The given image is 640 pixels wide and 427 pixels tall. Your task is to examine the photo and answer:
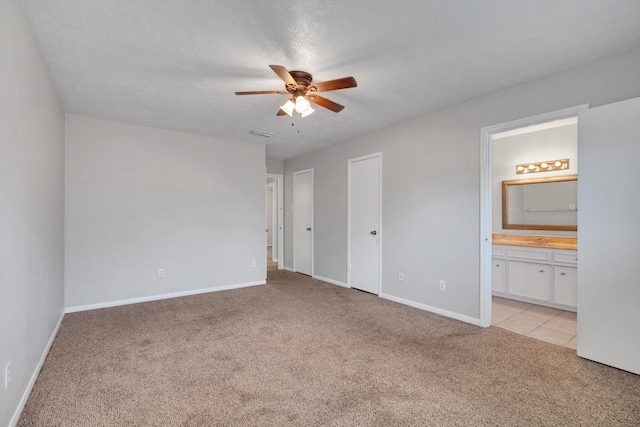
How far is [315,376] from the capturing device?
2168 millimetres

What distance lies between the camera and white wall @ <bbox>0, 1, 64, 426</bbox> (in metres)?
1.56

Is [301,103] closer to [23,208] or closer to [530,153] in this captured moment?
[23,208]

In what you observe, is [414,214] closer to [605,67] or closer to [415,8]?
[605,67]

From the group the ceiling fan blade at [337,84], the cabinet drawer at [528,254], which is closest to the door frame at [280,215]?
the ceiling fan blade at [337,84]

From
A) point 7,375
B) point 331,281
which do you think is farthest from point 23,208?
point 331,281

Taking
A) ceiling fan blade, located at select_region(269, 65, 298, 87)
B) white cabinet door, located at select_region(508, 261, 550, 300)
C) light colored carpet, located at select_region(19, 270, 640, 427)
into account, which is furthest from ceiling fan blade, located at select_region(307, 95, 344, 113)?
white cabinet door, located at select_region(508, 261, 550, 300)

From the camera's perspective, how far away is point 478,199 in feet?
10.4

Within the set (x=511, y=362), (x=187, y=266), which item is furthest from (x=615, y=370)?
(x=187, y=266)

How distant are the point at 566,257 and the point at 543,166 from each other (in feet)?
4.39

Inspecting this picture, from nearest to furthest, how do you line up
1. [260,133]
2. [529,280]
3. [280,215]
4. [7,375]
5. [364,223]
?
[7,375], [529,280], [260,133], [364,223], [280,215]

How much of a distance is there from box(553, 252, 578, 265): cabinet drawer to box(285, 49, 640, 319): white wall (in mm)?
1418

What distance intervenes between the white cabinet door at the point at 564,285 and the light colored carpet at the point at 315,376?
134 cm

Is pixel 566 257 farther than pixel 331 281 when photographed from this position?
No

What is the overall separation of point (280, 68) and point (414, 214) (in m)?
2.53
